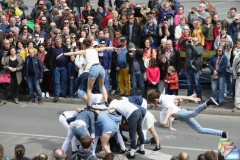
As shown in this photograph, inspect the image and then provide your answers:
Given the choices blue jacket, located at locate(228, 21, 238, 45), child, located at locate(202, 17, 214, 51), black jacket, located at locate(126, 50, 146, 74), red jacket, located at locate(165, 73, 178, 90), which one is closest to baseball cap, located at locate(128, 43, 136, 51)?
black jacket, located at locate(126, 50, 146, 74)

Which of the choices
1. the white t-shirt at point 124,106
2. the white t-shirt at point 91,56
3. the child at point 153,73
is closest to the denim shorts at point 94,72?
the white t-shirt at point 91,56

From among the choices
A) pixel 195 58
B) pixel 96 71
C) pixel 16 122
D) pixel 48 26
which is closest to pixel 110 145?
pixel 96 71

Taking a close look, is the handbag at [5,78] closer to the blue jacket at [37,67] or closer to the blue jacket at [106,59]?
the blue jacket at [37,67]

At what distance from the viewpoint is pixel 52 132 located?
16.4 metres

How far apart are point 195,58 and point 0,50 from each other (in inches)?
234

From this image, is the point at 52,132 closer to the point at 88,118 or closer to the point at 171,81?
the point at 88,118

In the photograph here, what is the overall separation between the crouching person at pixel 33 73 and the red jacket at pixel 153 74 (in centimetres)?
321

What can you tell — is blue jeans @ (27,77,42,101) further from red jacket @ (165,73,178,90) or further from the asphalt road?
red jacket @ (165,73,178,90)

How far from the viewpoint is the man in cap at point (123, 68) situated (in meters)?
18.9

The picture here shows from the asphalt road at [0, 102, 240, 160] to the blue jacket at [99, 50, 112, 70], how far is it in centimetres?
156

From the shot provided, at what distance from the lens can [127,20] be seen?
67.9 feet

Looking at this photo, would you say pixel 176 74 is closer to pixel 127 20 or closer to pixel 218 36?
pixel 218 36

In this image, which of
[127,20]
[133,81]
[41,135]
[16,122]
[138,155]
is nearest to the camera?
[138,155]

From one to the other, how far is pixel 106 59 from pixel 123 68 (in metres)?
0.58
